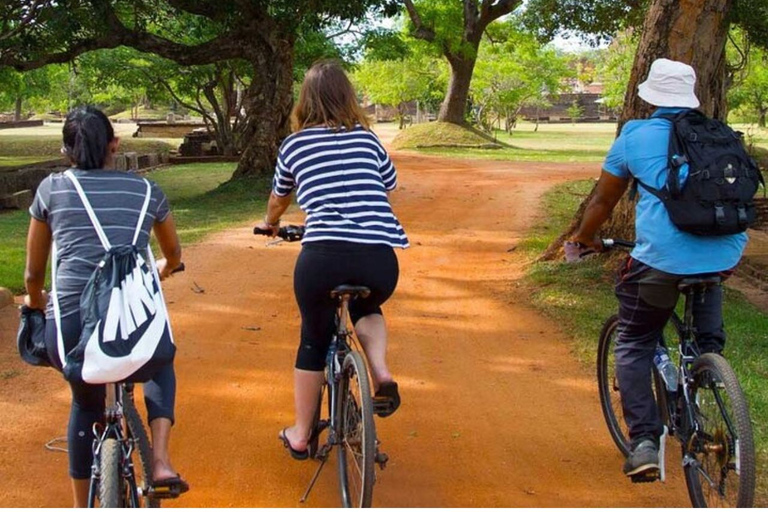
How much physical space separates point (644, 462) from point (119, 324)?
2.16m

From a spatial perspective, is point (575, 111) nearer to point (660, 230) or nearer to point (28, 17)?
point (28, 17)

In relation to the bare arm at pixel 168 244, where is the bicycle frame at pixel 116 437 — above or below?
below

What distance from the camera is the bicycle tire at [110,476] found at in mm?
3012

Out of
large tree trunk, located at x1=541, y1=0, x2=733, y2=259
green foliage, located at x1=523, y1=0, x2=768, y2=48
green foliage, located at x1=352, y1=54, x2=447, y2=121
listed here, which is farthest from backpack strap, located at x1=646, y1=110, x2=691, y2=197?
green foliage, located at x1=352, y1=54, x2=447, y2=121

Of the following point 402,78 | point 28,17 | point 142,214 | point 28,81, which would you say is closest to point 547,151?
point 402,78

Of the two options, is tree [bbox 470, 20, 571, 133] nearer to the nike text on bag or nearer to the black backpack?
the black backpack

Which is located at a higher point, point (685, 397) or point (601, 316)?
point (685, 397)

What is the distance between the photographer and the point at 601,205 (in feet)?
13.1

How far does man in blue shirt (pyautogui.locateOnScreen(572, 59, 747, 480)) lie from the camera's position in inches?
146

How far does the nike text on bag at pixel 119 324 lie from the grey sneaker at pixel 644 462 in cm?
195

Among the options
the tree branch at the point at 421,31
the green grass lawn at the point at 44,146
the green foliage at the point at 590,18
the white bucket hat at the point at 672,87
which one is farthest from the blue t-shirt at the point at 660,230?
the green grass lawn at the point at 44,146

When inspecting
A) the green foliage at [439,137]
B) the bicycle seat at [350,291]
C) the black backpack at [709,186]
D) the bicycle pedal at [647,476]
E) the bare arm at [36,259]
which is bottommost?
the green foliage at [439,137]

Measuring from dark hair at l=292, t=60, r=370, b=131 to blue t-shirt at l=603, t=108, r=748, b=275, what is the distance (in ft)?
3.71

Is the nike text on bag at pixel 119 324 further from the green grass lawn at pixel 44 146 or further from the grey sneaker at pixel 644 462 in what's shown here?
the green grass lawn at pixel 44 146
